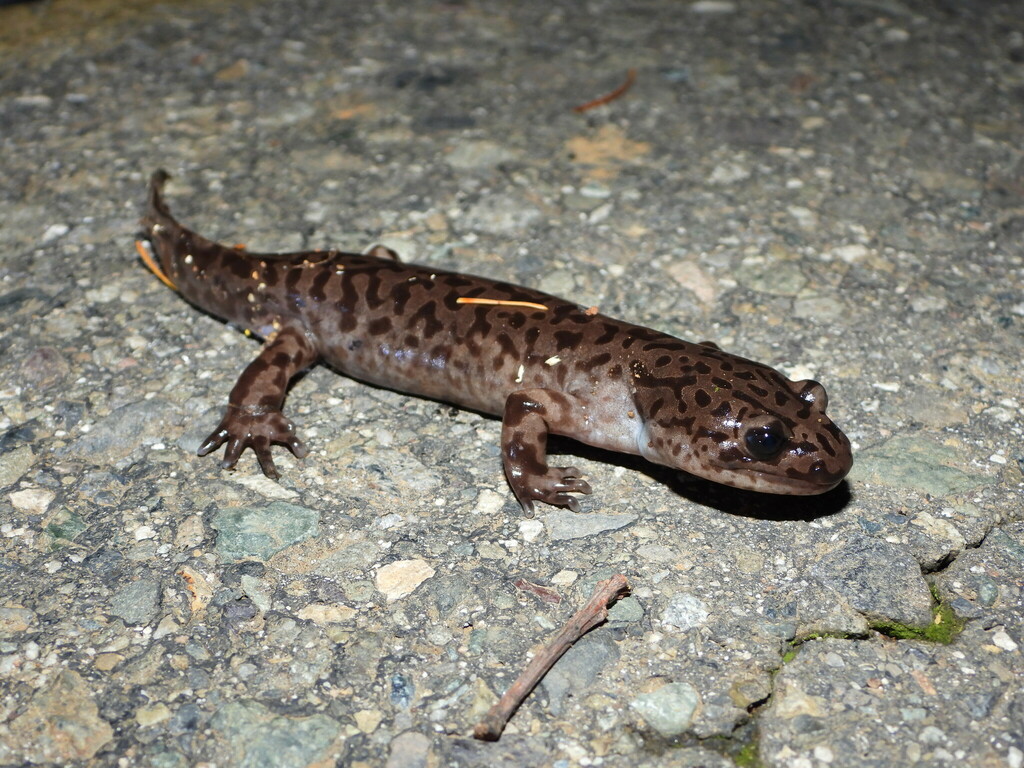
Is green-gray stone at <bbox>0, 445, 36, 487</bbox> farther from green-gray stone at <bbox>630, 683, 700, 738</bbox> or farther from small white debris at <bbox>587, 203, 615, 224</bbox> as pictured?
small white debris at <bbox>587, 203, 615, 224</bbox>

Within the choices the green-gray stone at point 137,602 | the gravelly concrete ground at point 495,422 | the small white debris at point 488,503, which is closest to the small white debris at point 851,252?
the gravelly concrete ground at point 495,422

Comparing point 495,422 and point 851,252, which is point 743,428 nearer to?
point 495,422

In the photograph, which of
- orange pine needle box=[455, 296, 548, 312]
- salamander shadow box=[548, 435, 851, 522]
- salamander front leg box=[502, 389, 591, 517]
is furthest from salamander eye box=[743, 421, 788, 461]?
orange pine needle box=[455, 296, 548, 312]

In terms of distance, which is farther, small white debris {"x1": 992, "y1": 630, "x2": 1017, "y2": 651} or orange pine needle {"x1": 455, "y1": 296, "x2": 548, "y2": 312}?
orange pine needle {"x1": 455, "y1": 296, "x2": 548, "y2": 312}

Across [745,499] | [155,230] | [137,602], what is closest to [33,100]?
[155,230]

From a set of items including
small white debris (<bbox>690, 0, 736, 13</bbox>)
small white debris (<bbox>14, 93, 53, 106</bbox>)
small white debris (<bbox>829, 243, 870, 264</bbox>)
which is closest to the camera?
small white debris (<bbox>829, 243, 870, 264</bbox>)

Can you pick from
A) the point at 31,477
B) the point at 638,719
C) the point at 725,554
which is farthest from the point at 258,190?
the point at 638,719

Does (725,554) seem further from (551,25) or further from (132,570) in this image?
(551,25)
